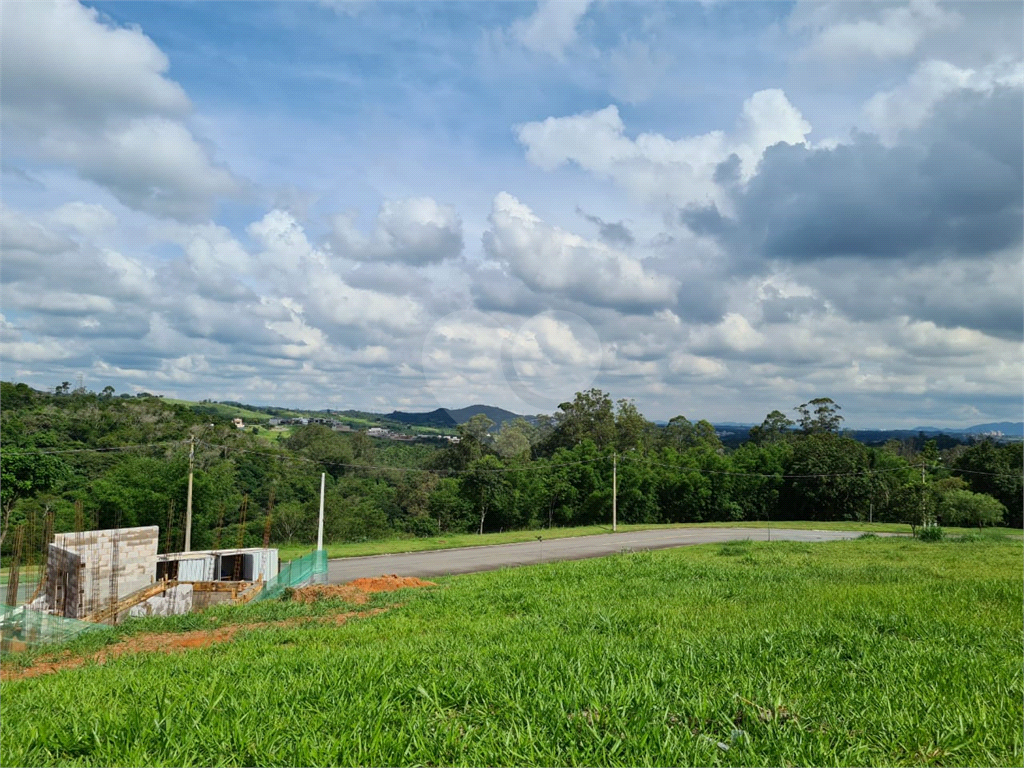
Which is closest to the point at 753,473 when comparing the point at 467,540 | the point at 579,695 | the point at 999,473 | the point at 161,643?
the point at 999,473

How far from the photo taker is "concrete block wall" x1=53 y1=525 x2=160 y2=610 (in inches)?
604

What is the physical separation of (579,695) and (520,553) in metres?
25.7

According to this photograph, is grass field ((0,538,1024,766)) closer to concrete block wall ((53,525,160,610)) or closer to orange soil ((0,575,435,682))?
orange soil ((0,575,435,682))

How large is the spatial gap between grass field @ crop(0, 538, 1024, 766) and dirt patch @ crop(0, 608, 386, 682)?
39.4 inches

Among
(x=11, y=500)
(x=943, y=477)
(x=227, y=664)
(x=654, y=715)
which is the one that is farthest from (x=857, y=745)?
(x=943, y=477)

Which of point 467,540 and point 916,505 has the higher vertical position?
point 916,505

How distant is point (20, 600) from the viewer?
18.5 metres

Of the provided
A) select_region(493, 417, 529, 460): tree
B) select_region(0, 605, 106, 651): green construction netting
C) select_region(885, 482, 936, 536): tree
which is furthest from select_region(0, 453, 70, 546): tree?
select_region(885, 482, 936, 536): tree

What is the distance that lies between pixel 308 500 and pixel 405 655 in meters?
50.1

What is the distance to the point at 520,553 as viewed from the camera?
28.7 metres

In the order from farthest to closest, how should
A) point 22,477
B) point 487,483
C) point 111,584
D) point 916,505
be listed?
point 487,483 → point 22,477 → point 916,505 → point 111,584

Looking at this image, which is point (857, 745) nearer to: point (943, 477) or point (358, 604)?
point (358, 604)

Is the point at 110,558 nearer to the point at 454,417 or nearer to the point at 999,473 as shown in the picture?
the point at 454,417

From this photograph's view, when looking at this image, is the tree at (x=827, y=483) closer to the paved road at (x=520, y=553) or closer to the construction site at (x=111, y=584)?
the paved road at (x=520, y=553)
